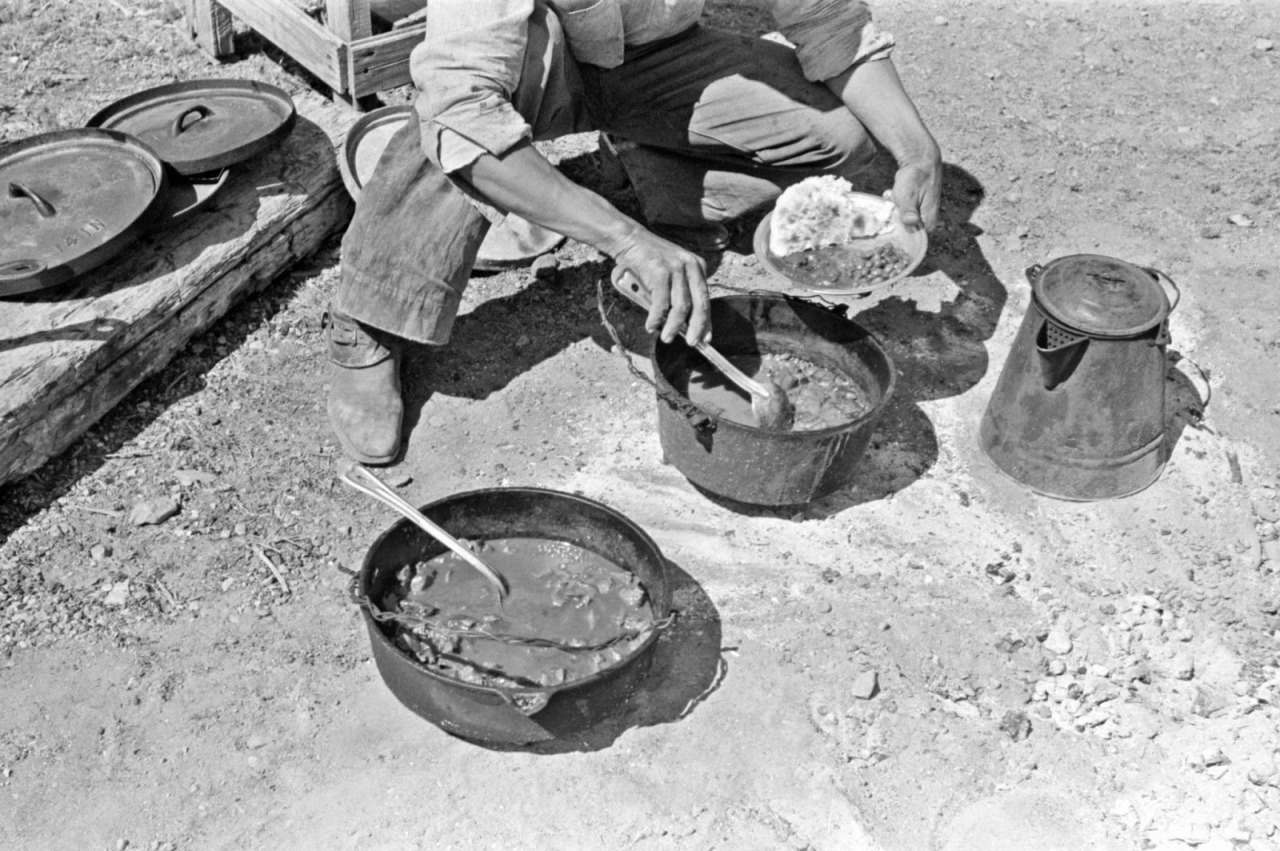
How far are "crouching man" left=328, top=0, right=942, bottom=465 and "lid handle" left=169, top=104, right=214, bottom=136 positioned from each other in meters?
1.11

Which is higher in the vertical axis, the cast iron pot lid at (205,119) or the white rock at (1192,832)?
the cast iron pot lid at (205,119)

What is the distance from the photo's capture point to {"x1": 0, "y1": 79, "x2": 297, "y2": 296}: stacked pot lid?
4.08 meters

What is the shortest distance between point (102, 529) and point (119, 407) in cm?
57

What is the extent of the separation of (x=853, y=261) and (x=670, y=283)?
83 cm

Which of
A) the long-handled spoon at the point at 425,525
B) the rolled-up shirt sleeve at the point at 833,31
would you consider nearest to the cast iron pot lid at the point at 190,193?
the long-handled spoon at the point at 425,525

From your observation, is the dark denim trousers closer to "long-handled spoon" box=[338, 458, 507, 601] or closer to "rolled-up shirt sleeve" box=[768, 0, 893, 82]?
"rolled-up shirt sleeve" box=[768, 0, 893, 82]

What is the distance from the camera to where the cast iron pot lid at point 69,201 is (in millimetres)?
3971

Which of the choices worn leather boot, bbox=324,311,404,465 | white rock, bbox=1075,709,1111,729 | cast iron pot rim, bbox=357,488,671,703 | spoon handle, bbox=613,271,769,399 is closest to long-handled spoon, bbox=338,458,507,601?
cast iron pot rim, bbox=357,488,671,703

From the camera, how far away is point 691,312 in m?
3.47

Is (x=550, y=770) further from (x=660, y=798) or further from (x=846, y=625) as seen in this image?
(x=846, y=625)

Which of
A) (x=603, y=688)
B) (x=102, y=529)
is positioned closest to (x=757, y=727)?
(x=603, y=688)

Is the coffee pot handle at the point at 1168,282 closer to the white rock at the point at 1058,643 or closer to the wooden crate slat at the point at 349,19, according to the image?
the white rock at the point at 1058,643

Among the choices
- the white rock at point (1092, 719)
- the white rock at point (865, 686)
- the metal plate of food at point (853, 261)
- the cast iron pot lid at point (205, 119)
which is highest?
the metal plate of food at point (853, 261)

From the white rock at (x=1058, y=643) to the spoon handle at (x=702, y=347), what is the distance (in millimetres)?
1093
